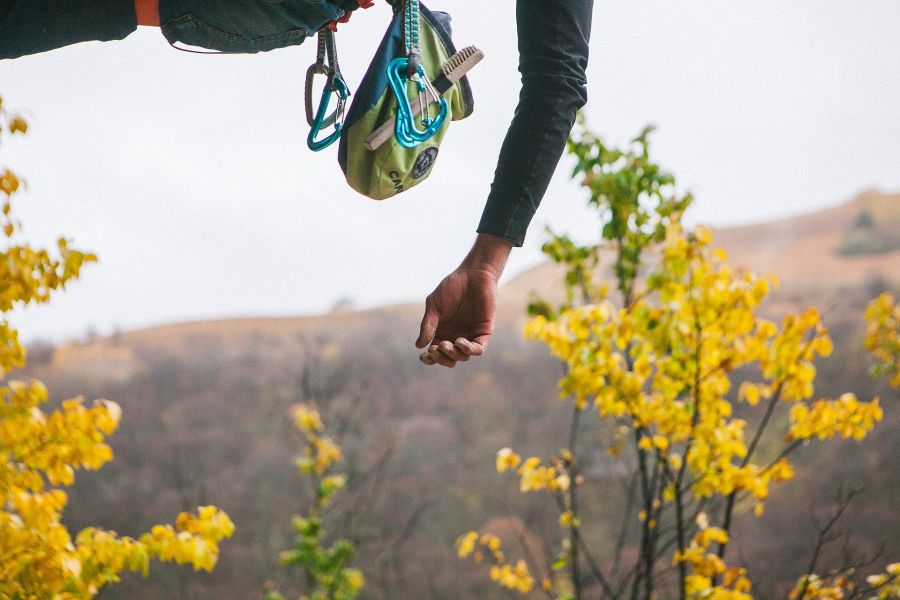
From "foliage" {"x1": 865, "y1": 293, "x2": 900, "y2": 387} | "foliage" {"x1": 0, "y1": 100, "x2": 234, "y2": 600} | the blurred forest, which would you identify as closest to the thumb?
"foliage" {"x1": 0, "y1": 100, "x2": 234, "y2": 600}

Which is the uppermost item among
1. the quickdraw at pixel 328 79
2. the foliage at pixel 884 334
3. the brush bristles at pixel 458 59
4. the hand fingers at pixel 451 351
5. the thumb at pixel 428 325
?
the foliage at pixel 884 334

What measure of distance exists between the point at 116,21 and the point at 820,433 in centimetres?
220

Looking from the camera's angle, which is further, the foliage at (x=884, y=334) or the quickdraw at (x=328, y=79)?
the foliage at (x=884, y=334)


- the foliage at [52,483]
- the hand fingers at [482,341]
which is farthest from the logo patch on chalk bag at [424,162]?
the foliage at [52,483]

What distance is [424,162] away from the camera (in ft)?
3.29

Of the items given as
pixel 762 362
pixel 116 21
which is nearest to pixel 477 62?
pixel 116 21

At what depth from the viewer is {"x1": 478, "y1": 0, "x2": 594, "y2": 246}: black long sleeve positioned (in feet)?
2.90

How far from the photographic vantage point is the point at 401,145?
37.1 inches

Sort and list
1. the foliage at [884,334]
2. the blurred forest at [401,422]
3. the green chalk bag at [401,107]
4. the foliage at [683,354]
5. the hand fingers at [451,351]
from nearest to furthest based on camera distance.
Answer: the hand fingers at [451,351] < the green chalk bag at [401,107] < the foliage at [683,354] < the foliage at [884,334] < the blurred forest at [401,422]

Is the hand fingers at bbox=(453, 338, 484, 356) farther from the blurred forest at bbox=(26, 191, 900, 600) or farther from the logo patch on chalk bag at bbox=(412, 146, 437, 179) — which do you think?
the blurred forest at bbox=(26, 191, 900, 600)

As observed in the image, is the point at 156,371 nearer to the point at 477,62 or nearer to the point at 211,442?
the point at 211,442

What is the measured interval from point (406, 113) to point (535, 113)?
14 cm

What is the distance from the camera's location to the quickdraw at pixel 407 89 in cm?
91

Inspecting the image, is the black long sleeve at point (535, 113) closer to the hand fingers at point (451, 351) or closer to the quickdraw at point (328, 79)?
the hand fingers at point (451, 351)
